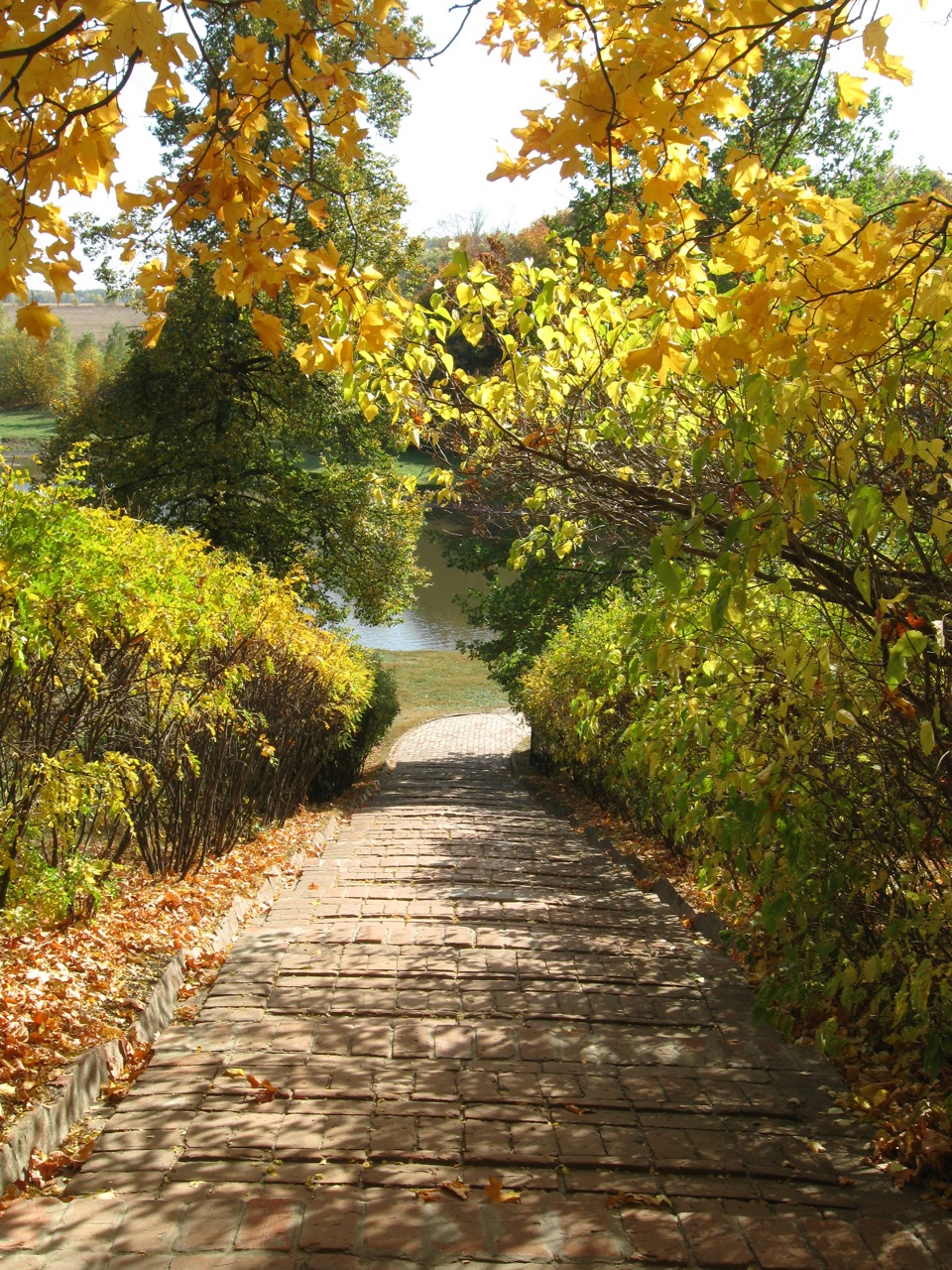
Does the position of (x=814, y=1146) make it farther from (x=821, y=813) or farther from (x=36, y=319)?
(x=36, y=319)

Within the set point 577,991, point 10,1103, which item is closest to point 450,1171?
point 10,1103

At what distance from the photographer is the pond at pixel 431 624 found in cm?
3941

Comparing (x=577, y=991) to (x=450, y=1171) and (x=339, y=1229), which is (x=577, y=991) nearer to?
(x=450, y=1171)

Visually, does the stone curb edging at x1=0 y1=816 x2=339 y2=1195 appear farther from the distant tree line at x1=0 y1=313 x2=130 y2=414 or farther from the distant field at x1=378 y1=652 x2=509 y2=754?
the distant tree line at x1=0 y1=313 x2=130 y2=414

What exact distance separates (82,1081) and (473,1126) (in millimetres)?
1320

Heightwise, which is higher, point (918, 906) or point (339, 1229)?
point (918, 906)

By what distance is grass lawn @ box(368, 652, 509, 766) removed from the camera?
30078 millimetres

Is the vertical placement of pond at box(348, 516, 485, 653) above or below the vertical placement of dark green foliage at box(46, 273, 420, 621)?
below

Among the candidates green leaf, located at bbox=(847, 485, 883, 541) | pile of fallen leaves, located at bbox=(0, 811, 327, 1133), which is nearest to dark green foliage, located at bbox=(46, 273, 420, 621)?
pile of fallen leaves, located at bbox=(0, 811, 327, 1133)

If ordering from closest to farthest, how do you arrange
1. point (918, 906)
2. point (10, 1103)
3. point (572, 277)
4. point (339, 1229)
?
point (339, 1229) < point (10, 1103) < point (918, 906) < point (572, 277)

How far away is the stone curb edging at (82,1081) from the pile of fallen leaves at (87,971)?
46mm

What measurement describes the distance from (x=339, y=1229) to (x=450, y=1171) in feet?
1.46

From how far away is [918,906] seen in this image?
151 inches

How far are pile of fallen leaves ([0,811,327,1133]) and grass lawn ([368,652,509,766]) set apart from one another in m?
20.6
